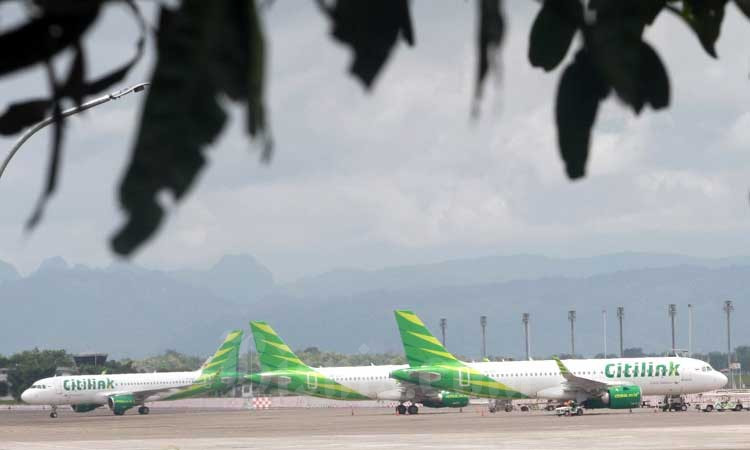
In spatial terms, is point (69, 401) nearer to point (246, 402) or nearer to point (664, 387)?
point (246, 402)

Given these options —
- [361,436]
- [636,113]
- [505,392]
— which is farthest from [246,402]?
[636,113]

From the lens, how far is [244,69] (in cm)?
151

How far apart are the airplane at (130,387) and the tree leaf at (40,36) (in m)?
88.5

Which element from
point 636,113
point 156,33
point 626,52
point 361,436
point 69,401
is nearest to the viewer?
point 156,33

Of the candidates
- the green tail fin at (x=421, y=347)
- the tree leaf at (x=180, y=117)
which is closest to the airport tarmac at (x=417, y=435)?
the green tail fin at (x=421, y=347)

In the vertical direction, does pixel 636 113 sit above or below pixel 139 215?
above

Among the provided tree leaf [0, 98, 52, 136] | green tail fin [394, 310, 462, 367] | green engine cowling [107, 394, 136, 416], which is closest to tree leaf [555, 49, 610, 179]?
tree leaf [0, 98, 52, 136]

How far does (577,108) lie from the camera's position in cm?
208

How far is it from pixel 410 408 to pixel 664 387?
16.1m

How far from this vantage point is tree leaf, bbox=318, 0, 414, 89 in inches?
65.5

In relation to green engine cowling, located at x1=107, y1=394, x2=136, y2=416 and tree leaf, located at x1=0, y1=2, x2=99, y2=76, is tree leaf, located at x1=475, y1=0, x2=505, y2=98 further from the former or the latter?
green engine cowling, located at x1=107, y1=394, x2=136, y2=416

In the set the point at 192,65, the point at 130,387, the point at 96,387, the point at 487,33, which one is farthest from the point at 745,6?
the point at 130,387

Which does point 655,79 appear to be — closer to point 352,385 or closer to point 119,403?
point 352,385

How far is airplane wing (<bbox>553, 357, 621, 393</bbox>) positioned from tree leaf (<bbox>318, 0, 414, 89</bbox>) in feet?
219
